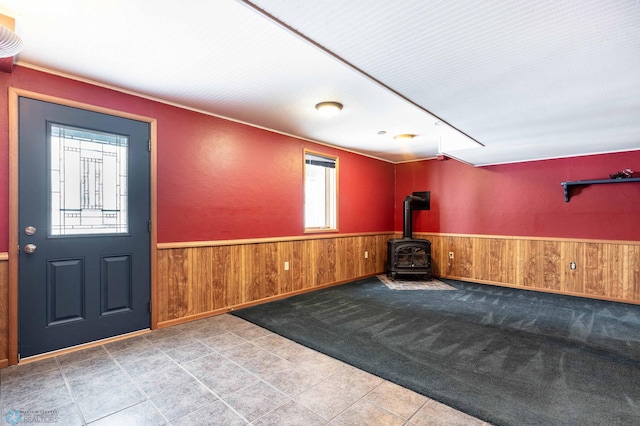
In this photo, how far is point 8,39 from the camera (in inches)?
65.8

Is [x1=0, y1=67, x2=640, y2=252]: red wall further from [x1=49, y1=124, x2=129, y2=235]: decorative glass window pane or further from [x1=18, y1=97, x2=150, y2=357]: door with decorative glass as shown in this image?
[x1=49, y1=124, x2=129, y2=235]: decorative glass window pane

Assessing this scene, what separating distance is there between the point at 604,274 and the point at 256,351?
491cm

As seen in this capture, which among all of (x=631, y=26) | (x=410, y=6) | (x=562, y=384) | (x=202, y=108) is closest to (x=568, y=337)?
(x=562, y=384)

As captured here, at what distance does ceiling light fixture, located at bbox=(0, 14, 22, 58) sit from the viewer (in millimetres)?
1639

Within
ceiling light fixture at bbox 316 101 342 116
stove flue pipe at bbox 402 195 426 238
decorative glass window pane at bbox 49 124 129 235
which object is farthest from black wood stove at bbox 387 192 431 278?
decorative glass window pane at bbox 49 124 129 235

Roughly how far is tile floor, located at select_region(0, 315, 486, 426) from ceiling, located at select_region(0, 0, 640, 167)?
205 centimetres

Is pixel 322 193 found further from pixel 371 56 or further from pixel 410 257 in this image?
pixel 371 56

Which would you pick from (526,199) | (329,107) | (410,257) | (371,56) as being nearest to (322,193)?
(410,257)

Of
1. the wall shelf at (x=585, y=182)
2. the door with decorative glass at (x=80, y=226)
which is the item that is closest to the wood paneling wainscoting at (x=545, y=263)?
the wall shelf at (x=585, y=182)

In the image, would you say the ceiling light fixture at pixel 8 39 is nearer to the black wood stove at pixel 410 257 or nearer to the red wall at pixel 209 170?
the red wall at pixel 209 170

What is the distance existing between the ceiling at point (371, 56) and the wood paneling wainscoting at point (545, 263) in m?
1.81

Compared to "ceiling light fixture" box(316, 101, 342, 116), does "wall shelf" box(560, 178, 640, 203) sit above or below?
below

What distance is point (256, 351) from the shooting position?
2658 mm
